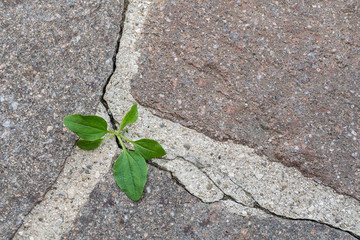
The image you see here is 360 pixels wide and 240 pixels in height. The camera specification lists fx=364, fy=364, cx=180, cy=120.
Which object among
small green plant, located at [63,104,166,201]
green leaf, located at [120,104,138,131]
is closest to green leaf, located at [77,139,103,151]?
small green plant, located at [63,104,166,201]

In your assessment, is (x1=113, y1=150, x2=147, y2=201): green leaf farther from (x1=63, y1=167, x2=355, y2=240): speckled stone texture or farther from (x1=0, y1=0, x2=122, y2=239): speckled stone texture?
(x1=0, y1=0, x2=122, y2=239): speckled stone texture

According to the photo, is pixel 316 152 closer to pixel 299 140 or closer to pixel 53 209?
pixel 299 140

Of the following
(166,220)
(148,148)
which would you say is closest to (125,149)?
(148,148)

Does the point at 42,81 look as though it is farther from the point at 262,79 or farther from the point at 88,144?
the point at 262,79

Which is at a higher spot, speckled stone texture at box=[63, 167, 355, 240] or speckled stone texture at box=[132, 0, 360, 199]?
speckled stone texture at box=[132, 0, 360, 199]

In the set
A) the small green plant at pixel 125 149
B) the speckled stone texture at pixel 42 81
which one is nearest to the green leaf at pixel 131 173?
the small green plant at pixel 125 149
